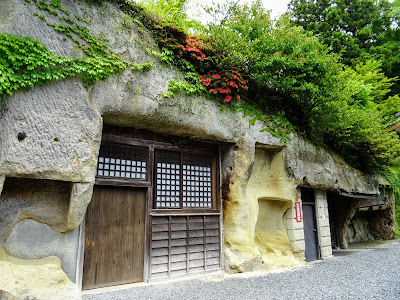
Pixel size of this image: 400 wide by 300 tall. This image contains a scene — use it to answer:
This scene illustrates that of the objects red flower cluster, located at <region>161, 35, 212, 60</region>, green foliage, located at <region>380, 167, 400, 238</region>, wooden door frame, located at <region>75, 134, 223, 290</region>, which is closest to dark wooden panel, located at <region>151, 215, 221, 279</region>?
wooden door frame, located at <region>75, 134, 223, 290</region>

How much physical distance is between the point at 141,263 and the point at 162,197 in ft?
5.65

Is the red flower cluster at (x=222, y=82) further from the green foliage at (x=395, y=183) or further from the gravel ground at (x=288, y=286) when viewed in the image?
the green foliage at (x=395, y=183)

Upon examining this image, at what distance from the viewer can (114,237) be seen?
21.8 feet

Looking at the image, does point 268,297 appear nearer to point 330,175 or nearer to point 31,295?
point 31,295

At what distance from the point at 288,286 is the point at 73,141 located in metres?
5.80

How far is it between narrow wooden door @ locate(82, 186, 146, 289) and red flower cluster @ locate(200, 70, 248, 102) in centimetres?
348

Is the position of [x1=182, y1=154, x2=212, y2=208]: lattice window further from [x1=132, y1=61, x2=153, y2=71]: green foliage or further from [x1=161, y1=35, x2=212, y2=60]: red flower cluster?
[x1=161, y1=35, x2=212, y2=60]: red flower cluster

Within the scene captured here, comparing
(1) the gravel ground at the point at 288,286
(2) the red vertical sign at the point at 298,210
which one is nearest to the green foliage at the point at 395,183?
(2) the red vertical sign at the point at 298,210

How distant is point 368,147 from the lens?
41.4ft

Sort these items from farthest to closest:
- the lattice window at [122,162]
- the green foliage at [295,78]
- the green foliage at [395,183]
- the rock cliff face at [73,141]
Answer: the green foliage at [395,183] < the green foliage at [295,78] < the lattice window at [122,162] < the rock cliff face at [73,141]

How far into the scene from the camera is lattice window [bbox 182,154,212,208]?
26.3ft

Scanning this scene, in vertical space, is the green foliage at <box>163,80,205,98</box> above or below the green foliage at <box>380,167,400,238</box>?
above

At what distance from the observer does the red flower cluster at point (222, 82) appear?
7.73 m

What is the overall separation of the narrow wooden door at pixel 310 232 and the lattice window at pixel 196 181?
469cm
